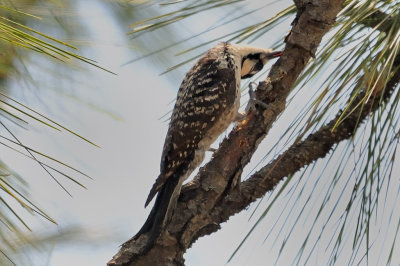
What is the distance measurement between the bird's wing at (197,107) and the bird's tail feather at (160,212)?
0.93ft

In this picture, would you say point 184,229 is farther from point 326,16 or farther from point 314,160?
point 326,16

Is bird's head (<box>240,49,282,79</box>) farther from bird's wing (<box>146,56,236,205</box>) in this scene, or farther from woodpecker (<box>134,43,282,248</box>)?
bird's wing (<box>146,56,236,205</box>)

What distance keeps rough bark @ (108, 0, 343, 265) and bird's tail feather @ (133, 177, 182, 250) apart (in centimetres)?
2

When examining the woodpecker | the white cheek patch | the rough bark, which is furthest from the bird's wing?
the rough bark

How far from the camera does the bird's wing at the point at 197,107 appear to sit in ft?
8.96

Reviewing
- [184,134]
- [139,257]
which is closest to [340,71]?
[139,257]

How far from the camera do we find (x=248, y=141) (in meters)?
2.04

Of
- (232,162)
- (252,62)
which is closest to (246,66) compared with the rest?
(252,62)

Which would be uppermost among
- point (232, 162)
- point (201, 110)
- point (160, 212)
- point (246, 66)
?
point (246, 66)

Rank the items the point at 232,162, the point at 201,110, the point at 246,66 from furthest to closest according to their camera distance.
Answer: the point at 246,66 < the point at 201,110 < the point at 232,162

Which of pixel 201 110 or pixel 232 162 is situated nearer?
pixel 232 162

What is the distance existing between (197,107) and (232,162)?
805 millimetres

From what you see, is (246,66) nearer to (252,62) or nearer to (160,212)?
(252,62)

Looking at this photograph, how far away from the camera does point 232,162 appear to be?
2047 mm
